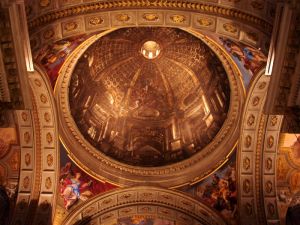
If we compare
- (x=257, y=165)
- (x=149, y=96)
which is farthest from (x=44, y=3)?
(x=257, y=165)

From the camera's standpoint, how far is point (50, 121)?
14375mm

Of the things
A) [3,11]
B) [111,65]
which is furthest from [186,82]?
[3,11]

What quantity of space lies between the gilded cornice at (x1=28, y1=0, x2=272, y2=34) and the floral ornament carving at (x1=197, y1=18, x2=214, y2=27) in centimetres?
30

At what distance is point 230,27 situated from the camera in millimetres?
10562

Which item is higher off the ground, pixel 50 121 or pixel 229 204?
pixel 50 121

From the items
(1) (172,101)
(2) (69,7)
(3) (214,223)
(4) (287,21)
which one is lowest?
(3) (214,223)

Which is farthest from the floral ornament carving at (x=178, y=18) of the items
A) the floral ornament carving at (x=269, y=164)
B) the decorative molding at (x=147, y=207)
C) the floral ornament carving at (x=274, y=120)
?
the decorative molding at (x=147, y=207)

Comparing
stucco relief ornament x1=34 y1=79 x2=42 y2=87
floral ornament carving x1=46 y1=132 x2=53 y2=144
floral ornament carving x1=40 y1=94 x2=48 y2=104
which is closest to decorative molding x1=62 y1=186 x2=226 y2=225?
floral ornament carving x1=46 y1=132 x2=53 y2=144

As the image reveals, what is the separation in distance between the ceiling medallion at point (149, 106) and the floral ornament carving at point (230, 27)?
3.50 metres

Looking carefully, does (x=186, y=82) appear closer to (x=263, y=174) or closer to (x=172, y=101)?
(x=172, y=101)

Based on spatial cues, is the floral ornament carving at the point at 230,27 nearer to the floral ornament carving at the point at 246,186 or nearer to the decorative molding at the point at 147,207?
the floral ornament carving at the point at 246,186

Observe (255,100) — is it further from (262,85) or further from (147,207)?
(147,207)

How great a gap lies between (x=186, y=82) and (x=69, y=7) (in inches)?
281

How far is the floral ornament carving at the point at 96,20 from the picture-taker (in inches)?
420
